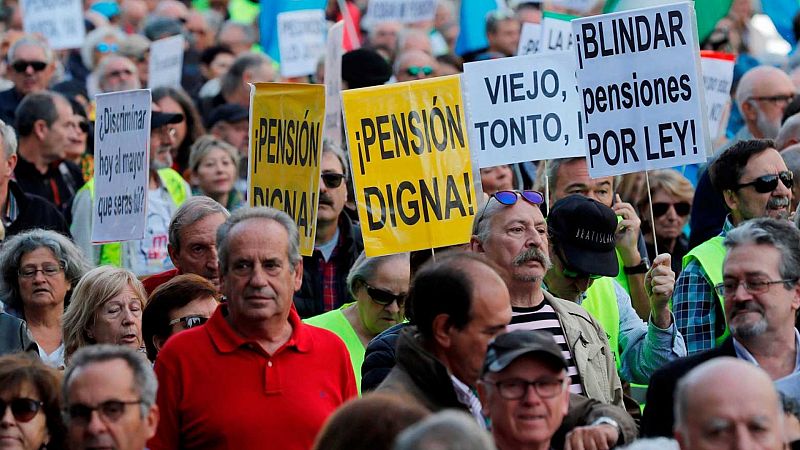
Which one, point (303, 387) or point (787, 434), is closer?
point (787, 434)

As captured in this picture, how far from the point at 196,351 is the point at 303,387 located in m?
0.41

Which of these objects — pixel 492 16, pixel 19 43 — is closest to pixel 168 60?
Answer: pixel 19 43

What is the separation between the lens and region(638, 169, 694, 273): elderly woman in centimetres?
1083

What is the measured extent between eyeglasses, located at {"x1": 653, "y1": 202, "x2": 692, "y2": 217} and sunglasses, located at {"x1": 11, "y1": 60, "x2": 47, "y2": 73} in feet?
18.4

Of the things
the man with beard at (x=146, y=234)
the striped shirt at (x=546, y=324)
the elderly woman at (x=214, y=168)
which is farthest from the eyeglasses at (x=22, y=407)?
the elderly woman at (x=214, y=168)

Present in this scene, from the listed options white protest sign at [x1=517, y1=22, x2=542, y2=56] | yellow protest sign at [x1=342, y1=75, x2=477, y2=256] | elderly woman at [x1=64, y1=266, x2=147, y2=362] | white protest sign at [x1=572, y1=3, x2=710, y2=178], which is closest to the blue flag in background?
white protest sign at [x1=517, y1=22, x2=542, y2=56]

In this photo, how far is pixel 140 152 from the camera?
9.80 meters

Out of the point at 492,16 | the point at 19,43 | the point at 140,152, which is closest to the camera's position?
the point at 140,152

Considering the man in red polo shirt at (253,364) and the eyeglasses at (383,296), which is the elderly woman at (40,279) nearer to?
the eyeglasses at (383,296)

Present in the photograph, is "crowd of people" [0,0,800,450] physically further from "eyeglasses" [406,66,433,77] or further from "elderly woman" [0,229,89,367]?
"eyeglasses" [406,66,433,77]

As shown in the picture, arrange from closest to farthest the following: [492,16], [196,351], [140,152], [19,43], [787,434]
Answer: [787,434] → [196,351] → [140,152] → [19,43] → [492,16]

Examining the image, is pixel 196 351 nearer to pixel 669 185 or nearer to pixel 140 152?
pixel 140 152

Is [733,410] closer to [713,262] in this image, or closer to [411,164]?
[713,262]

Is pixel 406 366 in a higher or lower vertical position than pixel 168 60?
lower
